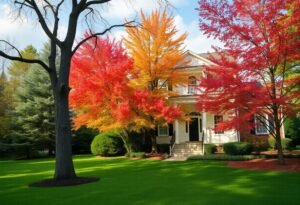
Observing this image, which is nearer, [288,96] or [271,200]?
[271,200]

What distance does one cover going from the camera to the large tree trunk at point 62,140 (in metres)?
11.9

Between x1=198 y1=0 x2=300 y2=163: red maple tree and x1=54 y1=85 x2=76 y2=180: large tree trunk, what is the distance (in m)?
6.11

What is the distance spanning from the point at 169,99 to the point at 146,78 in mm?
3008

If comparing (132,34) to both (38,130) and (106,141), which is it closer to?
(106,141)

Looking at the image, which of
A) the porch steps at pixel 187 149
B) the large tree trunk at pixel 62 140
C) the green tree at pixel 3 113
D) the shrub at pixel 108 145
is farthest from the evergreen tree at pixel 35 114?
the large tree trunk at pixel 62 140

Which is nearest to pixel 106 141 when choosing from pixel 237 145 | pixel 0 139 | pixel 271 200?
pixel 237 145

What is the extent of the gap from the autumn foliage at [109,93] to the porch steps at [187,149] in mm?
3174

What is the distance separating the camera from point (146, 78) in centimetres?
2233

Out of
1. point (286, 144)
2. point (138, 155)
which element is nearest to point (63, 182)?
point (138, 155)

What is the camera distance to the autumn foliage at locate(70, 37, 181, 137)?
19938 millimetres

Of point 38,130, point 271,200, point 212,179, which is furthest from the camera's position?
point 38,130

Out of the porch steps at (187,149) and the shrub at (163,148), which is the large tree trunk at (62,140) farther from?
the shrub at (163,148)

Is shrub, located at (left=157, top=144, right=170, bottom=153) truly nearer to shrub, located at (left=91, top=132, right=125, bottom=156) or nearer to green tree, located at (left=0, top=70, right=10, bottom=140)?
shrub, located at (left=91, top=132, right=125, bottom=156)

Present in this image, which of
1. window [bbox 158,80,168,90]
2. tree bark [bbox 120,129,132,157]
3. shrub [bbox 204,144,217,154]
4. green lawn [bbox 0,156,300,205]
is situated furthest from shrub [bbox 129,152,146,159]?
green lawn [bbox 0,156,300,205]
